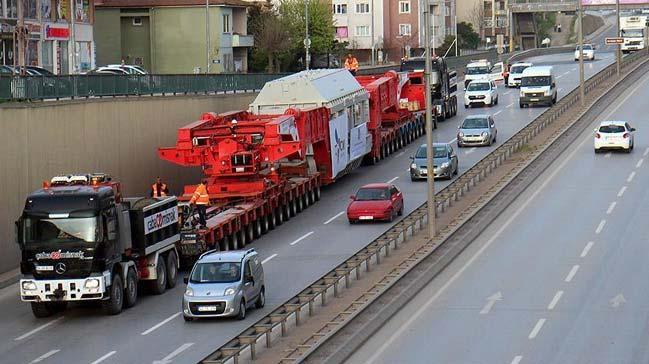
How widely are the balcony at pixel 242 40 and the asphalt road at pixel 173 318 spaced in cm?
4528

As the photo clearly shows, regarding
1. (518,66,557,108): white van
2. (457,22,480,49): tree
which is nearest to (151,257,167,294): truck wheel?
(518,66,557,108): white van

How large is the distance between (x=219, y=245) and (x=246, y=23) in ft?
208

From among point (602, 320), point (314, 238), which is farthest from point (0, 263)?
point (602, 320)

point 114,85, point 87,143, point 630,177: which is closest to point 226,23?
point 114,85

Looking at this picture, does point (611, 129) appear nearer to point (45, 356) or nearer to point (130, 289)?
point (130, 289)

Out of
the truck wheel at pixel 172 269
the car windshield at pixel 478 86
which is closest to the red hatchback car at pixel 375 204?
the truck wheel at pixel 172 269

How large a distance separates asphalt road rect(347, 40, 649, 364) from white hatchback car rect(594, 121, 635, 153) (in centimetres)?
797

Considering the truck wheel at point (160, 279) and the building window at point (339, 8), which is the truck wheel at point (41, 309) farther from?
the building window at point (339, 8)

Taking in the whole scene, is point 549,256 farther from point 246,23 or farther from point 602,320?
point 246,23

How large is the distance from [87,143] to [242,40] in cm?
5466

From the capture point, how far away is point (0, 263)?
142 feet

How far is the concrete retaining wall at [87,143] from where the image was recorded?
1731 inches

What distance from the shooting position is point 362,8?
14688cm

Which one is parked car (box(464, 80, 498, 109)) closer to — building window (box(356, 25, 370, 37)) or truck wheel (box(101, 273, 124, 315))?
truck wheel (box(101, 273, 124, 315))
